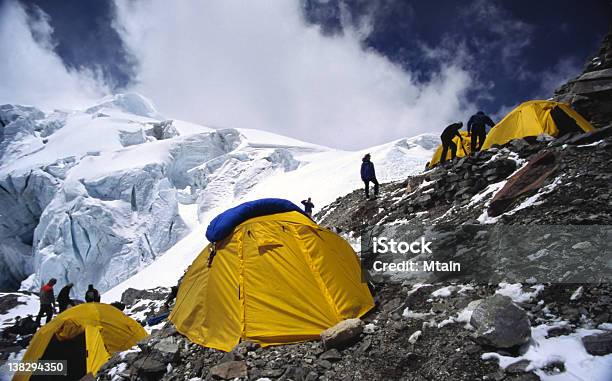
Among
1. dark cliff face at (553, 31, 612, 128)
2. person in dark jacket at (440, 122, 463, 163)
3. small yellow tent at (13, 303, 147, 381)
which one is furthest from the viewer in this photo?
person in dark jacket at (440, 122, 463, 163)

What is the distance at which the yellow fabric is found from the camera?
4227 millimetres

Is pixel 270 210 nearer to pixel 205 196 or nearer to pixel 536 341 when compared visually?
pixel 536 341

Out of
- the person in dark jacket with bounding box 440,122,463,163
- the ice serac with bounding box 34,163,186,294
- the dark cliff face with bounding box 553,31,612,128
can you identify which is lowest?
the ice serac with bounding box 34,163,186,294

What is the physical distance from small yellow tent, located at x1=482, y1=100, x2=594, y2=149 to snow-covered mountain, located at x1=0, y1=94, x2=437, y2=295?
1041 cm

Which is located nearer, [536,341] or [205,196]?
[536,341]

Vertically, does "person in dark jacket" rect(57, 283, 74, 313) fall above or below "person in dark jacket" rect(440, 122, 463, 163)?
below

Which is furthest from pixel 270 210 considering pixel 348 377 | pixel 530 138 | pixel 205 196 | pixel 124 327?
pixel 205 196

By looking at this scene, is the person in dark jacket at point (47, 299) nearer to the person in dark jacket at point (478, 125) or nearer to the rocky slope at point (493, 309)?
the rocky slope at point (493, 309)

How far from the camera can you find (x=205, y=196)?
1405 inches

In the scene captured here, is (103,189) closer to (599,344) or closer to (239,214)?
(239,214)

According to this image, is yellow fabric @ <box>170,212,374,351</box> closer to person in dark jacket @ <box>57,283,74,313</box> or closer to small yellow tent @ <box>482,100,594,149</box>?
person in dark jacket @ <box>57,283,74,313</box>

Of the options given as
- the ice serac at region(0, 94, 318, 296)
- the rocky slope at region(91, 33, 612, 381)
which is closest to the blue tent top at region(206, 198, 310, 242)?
the rocky slope at region(91, 33, 612, 381)

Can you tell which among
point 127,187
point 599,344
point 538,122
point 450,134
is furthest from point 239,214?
point 127,187

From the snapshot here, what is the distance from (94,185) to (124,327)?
30.0m
